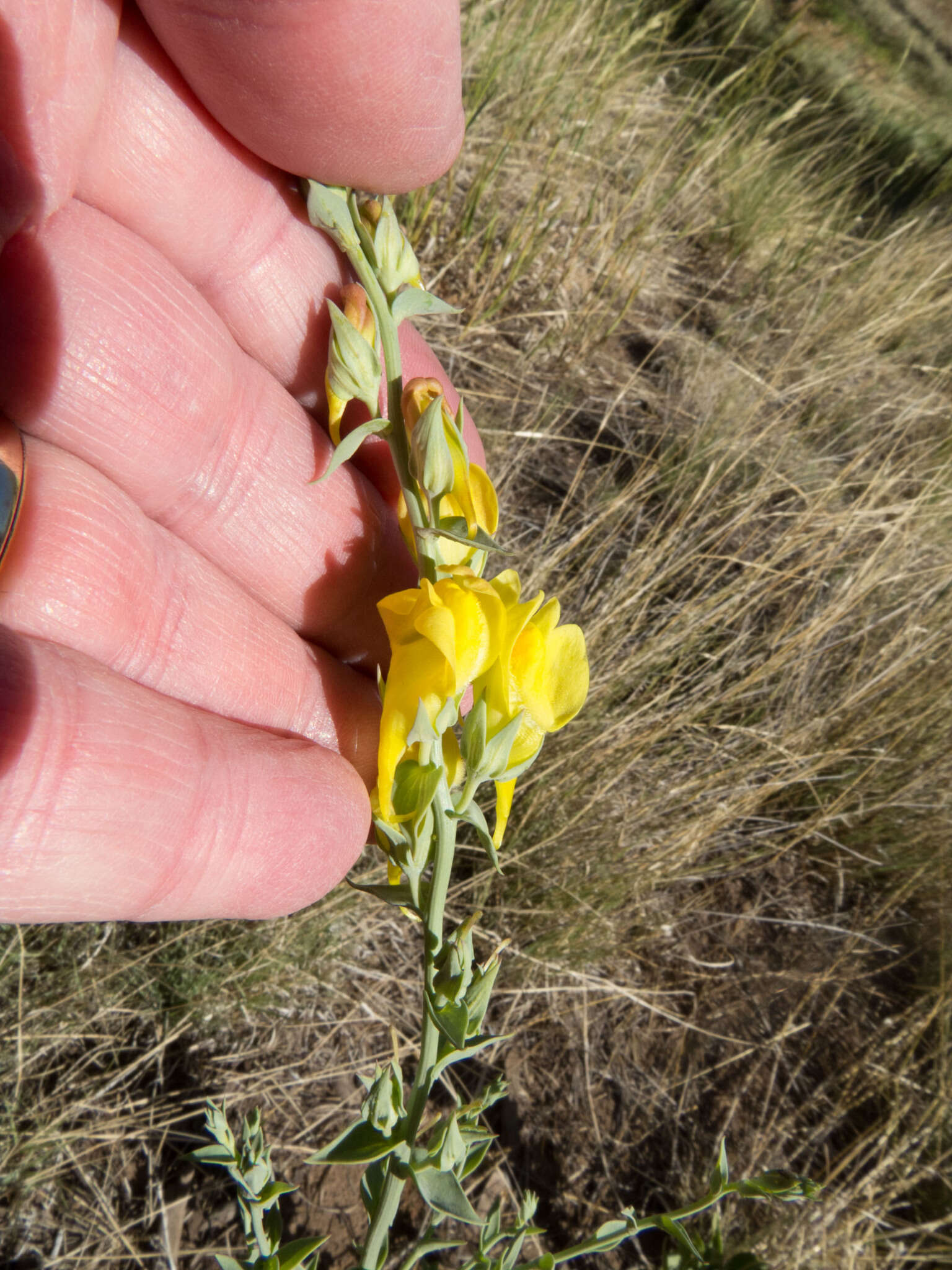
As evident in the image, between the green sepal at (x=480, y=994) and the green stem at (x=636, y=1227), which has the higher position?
the green sepal at (x=480, y=994)

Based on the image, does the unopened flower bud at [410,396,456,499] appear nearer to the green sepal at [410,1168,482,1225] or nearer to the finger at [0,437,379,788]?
the finger at [0,437,379,788]

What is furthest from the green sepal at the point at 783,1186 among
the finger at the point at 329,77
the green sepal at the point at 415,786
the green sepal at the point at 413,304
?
the finger at the point at 329,77

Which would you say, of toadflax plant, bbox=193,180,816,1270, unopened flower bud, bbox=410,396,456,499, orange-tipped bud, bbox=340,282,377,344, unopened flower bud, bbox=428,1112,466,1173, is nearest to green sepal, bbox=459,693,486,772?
toadflax plant, bbox=193,180,816,1270

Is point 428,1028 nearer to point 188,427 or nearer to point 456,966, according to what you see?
point 456,966

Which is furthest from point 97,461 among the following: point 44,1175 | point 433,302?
point 44,1175

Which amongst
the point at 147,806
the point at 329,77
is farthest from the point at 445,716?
the point at 329,77

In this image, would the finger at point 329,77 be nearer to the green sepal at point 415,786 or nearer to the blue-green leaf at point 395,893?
the green sepal at point 415,786
